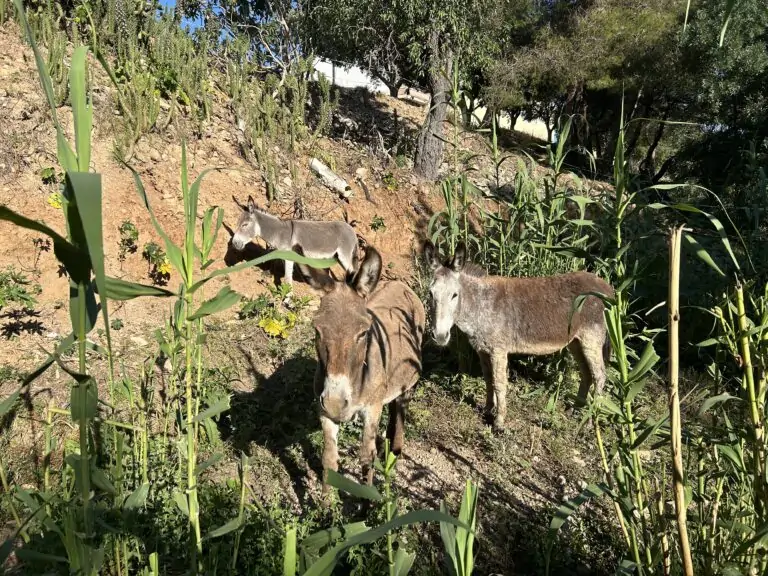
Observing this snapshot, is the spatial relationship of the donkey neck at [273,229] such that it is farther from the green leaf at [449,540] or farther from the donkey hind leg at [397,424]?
the green leaf at [449,540]

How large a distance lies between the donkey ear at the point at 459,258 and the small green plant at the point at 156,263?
402 centimetres

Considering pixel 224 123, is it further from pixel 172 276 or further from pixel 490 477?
pixel 490 477

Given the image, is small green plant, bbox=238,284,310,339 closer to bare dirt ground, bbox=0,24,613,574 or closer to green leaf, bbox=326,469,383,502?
bare dirt ground, bbox=0,24,613,574

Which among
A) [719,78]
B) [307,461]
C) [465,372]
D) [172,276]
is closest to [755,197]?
[465,372]

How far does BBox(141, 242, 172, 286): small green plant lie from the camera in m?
6.45

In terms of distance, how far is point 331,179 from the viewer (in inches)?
367

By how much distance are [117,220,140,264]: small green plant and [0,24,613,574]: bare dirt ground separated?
2.9 inches

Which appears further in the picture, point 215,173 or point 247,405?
point 215,173

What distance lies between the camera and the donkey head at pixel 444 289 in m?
4.42

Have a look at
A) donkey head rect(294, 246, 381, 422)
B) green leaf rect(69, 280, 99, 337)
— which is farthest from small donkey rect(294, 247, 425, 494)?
green leaf rect(69, 280, 99, 337)

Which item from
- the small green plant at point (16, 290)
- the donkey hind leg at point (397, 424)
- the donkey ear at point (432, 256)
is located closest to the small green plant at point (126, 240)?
the small green plant at point (16, 290)

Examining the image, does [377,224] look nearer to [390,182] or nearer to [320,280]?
[390,182]

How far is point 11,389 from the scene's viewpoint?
171 inches

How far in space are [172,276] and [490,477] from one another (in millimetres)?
5054
